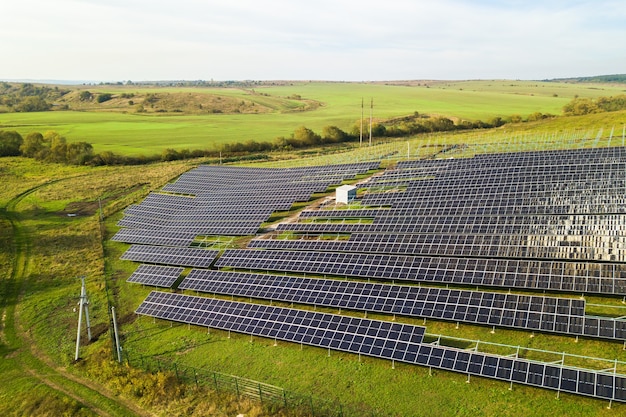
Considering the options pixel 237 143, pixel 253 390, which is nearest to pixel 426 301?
pixel 253 390

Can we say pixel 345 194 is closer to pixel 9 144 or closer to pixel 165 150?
pixel 165 150

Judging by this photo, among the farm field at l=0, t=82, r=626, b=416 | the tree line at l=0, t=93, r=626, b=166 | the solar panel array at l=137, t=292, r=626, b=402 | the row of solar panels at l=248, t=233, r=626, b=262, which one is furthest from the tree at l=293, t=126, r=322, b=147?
the solar panel array at l=137, t=292, r=626, b=402

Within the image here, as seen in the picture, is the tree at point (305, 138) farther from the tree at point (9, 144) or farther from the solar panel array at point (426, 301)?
the solar panel array at point (426, 301)

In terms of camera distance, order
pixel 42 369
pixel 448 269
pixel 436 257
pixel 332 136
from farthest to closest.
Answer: pixel 332 136
pixel 436 257
pixel 448 269
pixel 42 369

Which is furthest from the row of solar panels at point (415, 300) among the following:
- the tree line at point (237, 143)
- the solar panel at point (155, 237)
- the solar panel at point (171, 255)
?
the tree line at point (237, 143)

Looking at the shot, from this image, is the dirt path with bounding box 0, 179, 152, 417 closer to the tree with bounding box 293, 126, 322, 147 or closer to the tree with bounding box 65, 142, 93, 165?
the tree with bounding box 65, 142, 93, 165

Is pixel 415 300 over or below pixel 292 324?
over

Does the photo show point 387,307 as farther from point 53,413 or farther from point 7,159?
point 7,159
